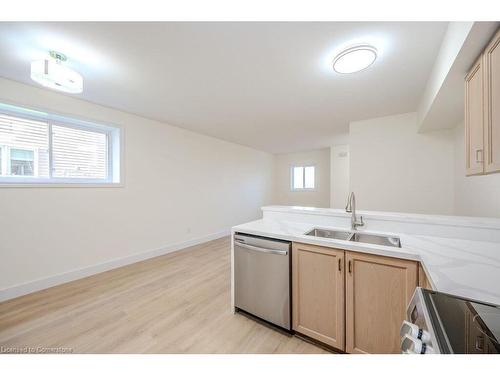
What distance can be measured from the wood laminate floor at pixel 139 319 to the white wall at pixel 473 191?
214 cm

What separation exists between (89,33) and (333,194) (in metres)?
5.76

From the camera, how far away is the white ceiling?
144 cm

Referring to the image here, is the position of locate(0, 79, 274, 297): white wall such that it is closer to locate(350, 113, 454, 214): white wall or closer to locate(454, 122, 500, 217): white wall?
locate(350, 113, 454, 214): white wall

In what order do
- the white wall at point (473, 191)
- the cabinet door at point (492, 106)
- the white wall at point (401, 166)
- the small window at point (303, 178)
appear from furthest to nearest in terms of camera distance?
1. the small window at point (303, 178)
2. the white wall at point (401, 166)
3. the white wall at point (473, 191)
4. the cabinet door at point (492, 106)

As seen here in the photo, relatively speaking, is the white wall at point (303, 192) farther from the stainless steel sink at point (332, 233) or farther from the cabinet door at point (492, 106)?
the cabinet door at point (492, 106)

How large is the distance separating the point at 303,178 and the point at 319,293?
5814 millimetres

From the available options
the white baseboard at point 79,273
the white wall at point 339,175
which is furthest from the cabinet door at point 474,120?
the white wall at point 339,175

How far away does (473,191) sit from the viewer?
2.25 metres

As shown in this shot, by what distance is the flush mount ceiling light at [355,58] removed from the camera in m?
1.62

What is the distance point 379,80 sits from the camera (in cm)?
217

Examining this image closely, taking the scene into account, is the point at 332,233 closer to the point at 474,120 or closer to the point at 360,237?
the point at 360,237

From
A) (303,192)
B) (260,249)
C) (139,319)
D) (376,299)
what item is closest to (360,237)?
(376,299)
